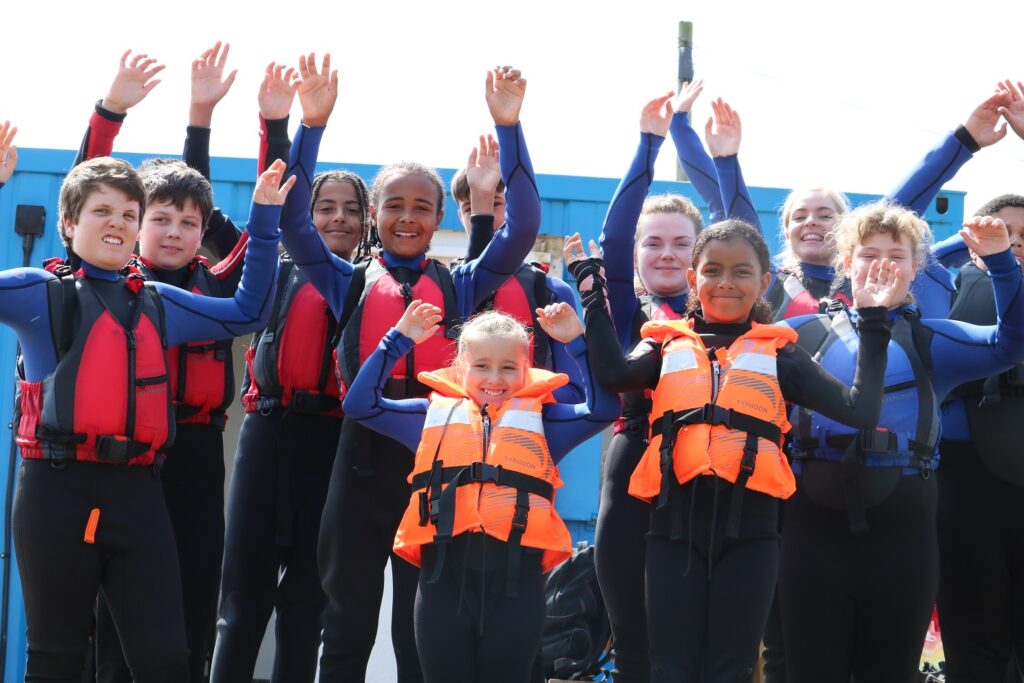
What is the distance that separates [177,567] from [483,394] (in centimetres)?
124

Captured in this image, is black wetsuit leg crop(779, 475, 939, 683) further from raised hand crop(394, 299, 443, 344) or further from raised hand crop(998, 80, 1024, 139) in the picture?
raised hand crop(998, 80, 1024, 139)

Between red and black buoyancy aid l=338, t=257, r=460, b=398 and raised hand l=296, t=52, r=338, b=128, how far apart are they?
68cm

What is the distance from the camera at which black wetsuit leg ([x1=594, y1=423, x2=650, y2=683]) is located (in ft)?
14.6

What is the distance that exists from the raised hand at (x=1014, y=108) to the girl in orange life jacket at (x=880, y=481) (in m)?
0.98

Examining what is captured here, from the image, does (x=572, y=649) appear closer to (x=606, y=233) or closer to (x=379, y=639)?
(x=379, y=639)

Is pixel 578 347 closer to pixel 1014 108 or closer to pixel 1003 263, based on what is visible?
pixel 1003 263

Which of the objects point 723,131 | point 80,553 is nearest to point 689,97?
point 723,131

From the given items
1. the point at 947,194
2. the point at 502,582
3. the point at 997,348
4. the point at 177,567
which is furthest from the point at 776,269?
the point at 947,194

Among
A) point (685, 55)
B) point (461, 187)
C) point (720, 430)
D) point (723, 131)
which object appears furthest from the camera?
point (685, 55)

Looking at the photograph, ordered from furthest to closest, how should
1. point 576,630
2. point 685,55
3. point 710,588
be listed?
point 685,55 → point 576,630 → point 710,588

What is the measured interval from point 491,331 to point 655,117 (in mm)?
1305

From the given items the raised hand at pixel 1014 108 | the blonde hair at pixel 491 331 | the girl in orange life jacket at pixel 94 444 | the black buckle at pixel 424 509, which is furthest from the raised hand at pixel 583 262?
the raised hand at pixel 1014 108

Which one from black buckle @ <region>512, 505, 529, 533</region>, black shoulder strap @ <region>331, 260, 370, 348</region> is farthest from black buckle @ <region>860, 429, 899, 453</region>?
black shoulder strap @ <region>331, 260, 370, 348</region>

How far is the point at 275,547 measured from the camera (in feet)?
16.0
